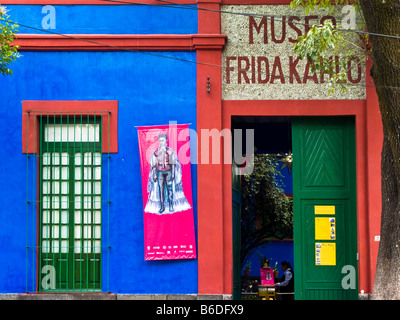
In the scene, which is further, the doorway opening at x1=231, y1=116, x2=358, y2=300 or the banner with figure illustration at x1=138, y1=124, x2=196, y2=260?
the doorway opening at x1=231, y1=116, x2=358, y2=300

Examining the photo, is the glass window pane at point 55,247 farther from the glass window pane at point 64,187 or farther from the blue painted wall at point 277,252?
the blue painted wall at point 277,252

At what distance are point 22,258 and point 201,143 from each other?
11.6ft

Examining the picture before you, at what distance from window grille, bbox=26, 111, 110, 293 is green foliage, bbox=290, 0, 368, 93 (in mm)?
3846

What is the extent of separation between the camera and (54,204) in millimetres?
12836

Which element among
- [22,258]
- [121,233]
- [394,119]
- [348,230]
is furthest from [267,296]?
[394,119]

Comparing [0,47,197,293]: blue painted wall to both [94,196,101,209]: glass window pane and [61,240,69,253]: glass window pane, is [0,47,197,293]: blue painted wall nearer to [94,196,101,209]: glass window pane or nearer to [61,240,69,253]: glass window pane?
[94,196,101,209]: glass window pane

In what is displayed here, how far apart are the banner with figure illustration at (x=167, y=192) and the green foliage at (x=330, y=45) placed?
102 inches

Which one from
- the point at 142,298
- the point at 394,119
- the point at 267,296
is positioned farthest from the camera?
the point at 267,296

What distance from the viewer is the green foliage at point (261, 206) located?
73.0 feet

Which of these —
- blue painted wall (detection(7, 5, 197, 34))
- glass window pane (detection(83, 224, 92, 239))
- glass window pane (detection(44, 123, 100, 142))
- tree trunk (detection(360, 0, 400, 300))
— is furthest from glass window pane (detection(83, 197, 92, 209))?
tree trunk (detection(360, 0, 400, 300))

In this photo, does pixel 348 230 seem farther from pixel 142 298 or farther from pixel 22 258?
pixel 22 258

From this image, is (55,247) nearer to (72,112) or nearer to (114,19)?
(72,112)

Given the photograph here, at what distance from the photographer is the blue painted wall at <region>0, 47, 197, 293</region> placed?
1257 centimetres

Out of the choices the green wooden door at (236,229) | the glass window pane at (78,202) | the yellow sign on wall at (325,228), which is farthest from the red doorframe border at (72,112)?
the yellow sign on wall at (325,228)
